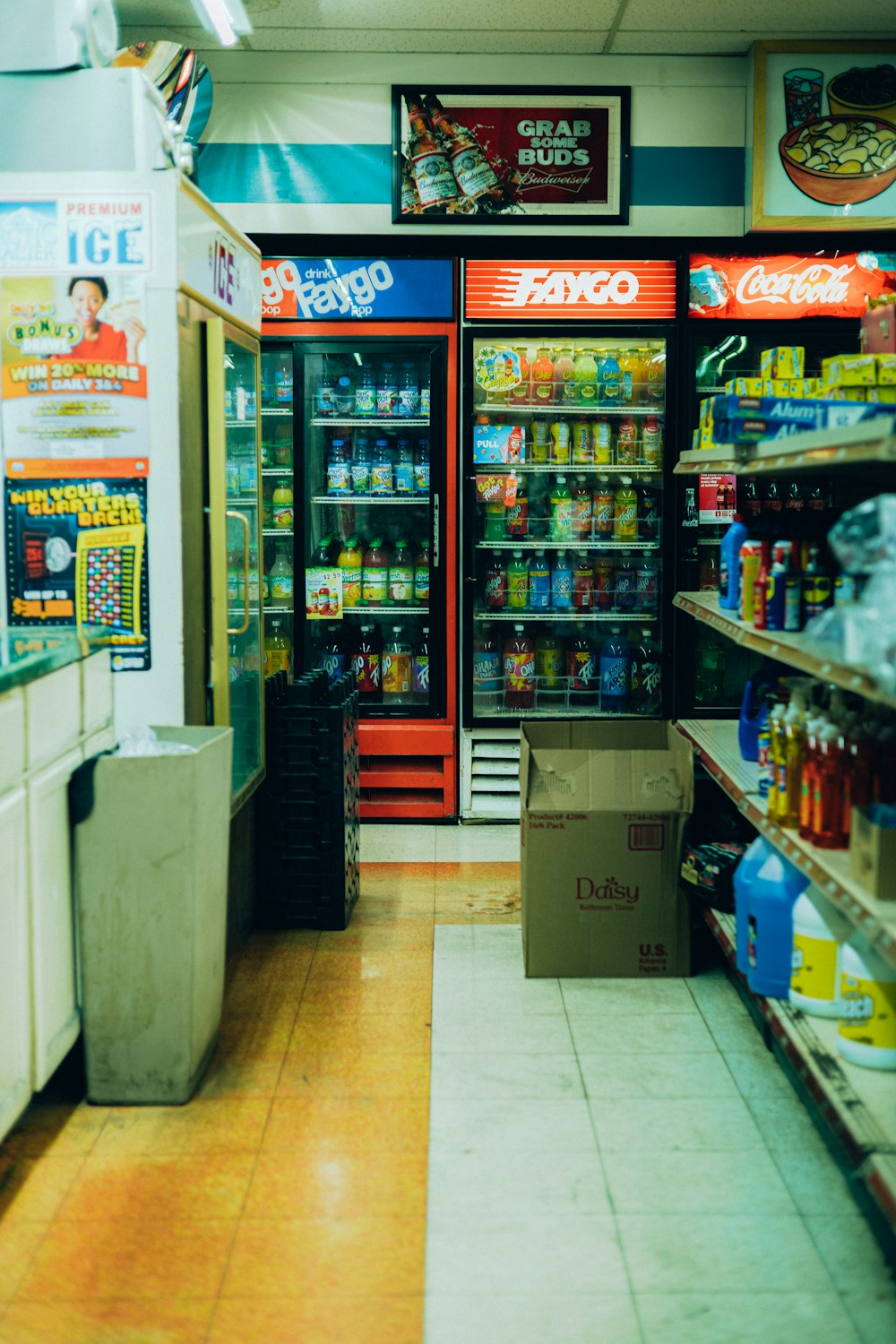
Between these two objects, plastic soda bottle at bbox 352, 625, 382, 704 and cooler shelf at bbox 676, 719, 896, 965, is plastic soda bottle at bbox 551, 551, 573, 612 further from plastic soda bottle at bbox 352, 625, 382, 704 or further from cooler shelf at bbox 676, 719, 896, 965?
cooler shelf at bbox 676, 719, 896, 965

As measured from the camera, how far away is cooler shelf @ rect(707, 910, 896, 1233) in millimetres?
2254

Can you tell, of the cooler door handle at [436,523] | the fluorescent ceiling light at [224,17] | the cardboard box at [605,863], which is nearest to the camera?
the cardboard box at [605,863]

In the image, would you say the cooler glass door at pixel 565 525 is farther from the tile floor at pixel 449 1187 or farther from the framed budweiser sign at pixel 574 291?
the tile floor at pixel 449 1187

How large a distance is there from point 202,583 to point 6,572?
0.54 m

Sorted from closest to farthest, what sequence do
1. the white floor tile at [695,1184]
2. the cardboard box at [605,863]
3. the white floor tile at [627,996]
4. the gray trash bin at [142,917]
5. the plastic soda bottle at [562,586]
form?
A: the white floor tile at [695,1184] → the gray trash bin at [142,917] → the white floor tile at [627,996] → the cardboard box at [605,863] → the plastic soda bottle at [562,586]

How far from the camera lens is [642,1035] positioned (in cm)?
347

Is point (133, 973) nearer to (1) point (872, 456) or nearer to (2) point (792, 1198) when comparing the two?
(2) point (792, 1198)

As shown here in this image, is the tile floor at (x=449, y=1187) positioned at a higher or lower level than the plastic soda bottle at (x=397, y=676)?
lower

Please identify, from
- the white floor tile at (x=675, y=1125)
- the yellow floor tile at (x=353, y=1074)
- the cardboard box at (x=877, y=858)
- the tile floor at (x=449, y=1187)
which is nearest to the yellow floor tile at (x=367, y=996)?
the tile floor at (x=449, y=1187)

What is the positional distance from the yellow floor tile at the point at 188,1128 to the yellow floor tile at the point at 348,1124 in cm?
5

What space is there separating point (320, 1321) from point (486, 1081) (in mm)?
1020

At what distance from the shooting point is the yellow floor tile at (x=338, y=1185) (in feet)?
8.55

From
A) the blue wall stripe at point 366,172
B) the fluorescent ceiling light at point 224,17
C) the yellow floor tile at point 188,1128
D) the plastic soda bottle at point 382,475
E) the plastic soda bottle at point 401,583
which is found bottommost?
the yellow floor tile at point 188,1128

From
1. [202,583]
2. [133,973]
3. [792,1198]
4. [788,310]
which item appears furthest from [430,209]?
[792,1198]
